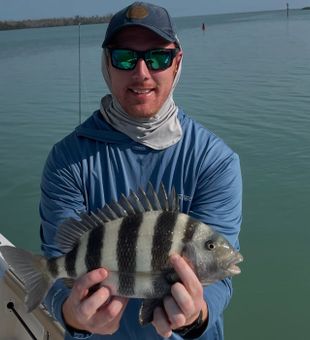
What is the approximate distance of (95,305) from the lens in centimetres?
169

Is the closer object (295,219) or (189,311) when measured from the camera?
(189,311)

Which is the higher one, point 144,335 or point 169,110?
point 169,110

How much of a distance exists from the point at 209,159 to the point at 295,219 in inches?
237

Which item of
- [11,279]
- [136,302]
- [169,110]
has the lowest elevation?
[11,279]

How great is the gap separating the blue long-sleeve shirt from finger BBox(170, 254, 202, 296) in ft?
1.17

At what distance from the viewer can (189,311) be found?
166 cm

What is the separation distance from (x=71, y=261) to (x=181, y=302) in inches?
17.5

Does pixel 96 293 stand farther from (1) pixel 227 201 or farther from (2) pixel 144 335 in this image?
(1) pixel 227 201

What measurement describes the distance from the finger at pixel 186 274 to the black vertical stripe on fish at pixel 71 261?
1.23ft

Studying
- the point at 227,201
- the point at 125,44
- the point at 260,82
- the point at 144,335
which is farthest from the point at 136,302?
the point at 260,82

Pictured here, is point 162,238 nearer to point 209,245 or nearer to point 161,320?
point 209,245

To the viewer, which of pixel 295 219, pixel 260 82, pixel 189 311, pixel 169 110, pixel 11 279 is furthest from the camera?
pixel 260 82

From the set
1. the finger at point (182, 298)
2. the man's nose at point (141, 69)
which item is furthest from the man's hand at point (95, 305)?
the man's nose at point (141, 69)

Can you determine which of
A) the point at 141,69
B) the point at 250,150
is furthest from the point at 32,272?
the point at 250,150
